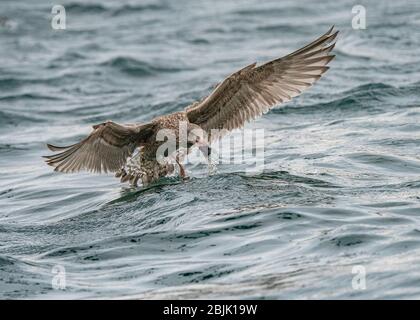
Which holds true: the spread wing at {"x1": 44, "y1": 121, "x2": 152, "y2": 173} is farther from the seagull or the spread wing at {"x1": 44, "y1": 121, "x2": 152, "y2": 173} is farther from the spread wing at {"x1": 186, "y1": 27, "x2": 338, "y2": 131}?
the spread wing at {"x1": 186, "y1": 27, "x2": 338, "y2": 131}

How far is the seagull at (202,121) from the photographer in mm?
9875

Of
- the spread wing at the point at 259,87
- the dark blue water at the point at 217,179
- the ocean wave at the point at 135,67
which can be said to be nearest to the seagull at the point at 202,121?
the spread wing at the point at 259,87

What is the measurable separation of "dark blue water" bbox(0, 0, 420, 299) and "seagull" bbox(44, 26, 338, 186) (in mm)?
332

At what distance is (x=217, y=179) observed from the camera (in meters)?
10.3

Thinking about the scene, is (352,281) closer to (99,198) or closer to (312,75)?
(312,75)

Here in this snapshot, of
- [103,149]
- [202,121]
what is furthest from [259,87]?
[103,149]

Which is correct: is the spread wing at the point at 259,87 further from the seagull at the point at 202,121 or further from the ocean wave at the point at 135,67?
the ocean wave at the point at 135,67

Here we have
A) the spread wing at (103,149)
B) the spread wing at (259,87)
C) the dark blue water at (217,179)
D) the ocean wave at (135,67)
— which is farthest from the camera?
the ocean wave at (135,67)

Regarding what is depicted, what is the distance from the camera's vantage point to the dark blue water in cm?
749

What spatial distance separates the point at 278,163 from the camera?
11398mm

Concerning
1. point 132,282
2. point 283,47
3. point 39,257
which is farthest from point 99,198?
point 283,47

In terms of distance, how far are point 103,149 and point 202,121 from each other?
122 cm

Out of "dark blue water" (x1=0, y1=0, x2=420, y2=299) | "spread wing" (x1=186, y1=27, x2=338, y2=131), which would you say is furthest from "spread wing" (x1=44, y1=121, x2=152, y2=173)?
"spread wing" (x1=186, y1=27, x2=338, y2=131)

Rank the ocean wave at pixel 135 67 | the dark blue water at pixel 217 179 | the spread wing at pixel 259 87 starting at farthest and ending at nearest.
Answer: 1. the ocean wave at pixel 135 67
2. the spread wing at pixel 259 87
3. the dark blue water at pixel 217 179
